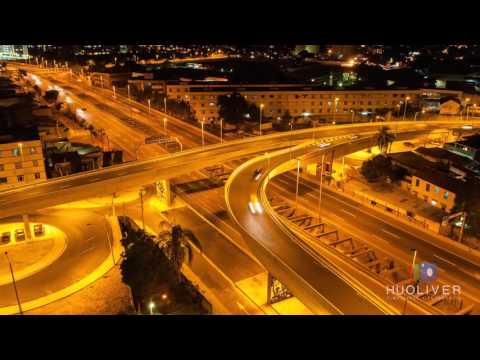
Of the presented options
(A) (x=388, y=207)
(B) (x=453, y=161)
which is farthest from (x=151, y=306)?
(B) (x=453, y=161)

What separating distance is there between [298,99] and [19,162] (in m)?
43.1

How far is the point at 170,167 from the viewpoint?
96.8 ft

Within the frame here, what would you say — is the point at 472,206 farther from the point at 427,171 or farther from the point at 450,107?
the point at 450,107

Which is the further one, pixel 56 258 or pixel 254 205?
pixel 56 258

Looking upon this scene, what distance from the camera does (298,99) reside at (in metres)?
62.4

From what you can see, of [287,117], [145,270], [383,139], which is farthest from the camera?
[287,117]

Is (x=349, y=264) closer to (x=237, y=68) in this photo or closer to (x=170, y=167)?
(x=170, y=167)

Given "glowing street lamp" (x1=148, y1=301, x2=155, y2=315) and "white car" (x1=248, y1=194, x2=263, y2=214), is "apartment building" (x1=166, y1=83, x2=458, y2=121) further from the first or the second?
"glowing street lamp" (x1=148, y1=301, x2=155, y2=315)

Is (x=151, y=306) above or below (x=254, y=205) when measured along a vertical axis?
below

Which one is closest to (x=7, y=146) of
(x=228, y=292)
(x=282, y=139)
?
(x=228, y=292)

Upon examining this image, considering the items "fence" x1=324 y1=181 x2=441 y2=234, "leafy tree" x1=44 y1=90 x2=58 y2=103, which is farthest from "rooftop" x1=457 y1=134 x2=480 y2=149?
"leafy tree" x1=44 y1=90 x2=58 y2=103

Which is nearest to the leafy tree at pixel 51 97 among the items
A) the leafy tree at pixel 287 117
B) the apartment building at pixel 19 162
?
the leafy tree at pixel 287 117

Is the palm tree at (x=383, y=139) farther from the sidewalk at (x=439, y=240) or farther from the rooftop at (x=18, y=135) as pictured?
the rooftop at (x=18, y=135)

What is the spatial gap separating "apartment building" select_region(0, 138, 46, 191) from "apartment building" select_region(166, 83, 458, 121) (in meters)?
32.3
